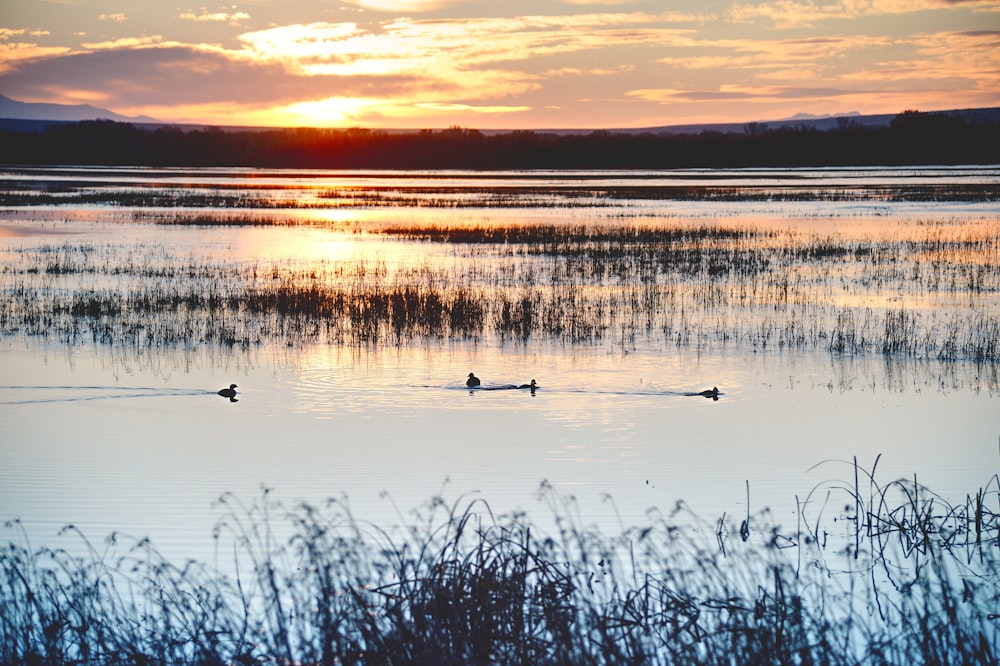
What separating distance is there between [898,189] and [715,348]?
5004 centimetres

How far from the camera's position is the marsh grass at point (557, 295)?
18.2m

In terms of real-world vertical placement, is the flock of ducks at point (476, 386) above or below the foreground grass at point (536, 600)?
above

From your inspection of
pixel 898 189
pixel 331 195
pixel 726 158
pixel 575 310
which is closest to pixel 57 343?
pixel 575 310

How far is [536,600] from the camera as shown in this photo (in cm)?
606

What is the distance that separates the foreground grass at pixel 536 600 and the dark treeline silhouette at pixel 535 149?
123m

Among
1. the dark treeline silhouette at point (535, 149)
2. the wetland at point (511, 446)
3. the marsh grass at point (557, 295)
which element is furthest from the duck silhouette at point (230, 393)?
the dark treeline silhouette at point (535, 149)

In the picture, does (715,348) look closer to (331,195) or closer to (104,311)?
(104,311)

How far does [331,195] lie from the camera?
6631cm

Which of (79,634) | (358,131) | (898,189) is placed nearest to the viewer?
(79,634)

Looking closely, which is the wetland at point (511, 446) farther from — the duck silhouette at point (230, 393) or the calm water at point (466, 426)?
the duck silhouette at point (230, 393)

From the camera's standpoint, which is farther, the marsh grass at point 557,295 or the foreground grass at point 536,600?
the marsh grass at point 557,295

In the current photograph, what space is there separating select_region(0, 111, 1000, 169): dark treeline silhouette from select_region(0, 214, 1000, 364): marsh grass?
334 feet

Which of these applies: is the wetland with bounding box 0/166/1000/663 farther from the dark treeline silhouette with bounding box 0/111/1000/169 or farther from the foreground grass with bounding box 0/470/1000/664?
the dark treeline silhouette with bounding box 0/111/1000/169

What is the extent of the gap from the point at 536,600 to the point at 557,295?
657 inches
